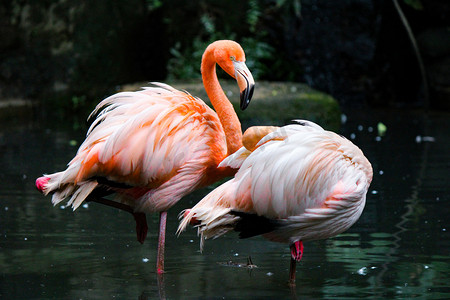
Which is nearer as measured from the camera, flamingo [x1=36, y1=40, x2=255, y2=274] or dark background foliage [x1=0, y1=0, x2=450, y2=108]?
flamingo [x1=36, y1=40, x2=255, y2=274]

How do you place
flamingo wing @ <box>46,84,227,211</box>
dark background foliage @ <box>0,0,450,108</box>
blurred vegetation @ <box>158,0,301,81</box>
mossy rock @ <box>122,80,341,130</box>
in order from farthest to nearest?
blurred vegetation @ <box>158,0,301,81</box> → dark background foliage @ <box>0,0,450,108</box> → mossy rock @ <box>122,80,341,130</box> → flamingo wing @ <box>46,84,227,211</box>

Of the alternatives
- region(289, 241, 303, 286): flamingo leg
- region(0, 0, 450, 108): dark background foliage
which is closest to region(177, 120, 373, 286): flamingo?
region(289, 241, 303, 286): flamingo leg

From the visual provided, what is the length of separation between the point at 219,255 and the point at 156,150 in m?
0.73

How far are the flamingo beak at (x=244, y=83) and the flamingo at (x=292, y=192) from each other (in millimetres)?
362

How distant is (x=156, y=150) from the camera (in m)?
3.99

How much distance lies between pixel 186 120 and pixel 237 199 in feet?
2.28

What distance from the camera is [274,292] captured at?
3.54 m

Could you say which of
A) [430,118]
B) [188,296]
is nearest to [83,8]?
[430,118]

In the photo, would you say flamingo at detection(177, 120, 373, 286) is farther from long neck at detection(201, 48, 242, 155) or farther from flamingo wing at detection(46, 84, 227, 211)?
long neck at detection(201, 48, 242, 155)

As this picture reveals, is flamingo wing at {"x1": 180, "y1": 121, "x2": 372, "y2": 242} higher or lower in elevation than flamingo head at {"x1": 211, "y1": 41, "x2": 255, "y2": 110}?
lower

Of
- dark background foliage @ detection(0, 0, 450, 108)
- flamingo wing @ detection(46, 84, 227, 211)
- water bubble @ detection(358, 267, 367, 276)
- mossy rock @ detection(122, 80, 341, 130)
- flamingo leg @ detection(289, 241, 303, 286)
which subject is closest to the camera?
flamingo leg @ detection(289, 241, 303, 286)

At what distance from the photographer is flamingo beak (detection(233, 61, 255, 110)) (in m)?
4.03

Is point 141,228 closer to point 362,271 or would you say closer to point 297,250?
point 297,250

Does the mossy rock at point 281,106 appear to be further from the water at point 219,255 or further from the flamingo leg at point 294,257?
the flamingo leg at point 294,257
